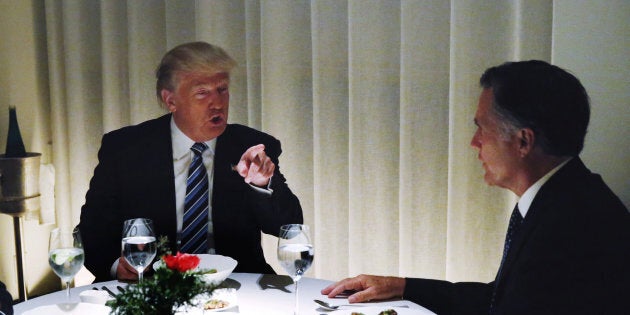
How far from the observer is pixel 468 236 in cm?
251

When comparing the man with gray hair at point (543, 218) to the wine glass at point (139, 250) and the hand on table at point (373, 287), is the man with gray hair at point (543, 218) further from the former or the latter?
the wine glass at point (139, 250)

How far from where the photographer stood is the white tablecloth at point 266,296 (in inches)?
60.4

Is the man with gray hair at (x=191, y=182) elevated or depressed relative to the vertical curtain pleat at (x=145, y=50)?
depressed

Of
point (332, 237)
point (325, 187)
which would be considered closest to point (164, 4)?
point (325, 187)

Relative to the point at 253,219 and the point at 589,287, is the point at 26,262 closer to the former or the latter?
the point at 253,219

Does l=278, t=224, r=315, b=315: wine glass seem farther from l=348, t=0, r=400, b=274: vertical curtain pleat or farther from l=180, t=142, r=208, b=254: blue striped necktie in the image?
l=348, t=0, r=400, b=274: vertical curtain pleat

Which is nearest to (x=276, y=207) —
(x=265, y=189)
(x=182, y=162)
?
(x=265, y=189)

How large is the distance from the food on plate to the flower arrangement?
38 centimetres

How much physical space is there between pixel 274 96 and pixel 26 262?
155 cm

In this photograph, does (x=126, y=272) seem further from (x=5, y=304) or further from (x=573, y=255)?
(x=573, y=255)

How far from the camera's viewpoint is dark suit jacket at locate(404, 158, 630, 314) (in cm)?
130

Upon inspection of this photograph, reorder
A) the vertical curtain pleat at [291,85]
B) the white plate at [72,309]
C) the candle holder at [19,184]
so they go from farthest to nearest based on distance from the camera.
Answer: the candle holder at [19,184], the vertical curtain pleat at [291,85], the white plate at [72,309]

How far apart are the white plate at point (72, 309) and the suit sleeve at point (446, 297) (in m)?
0.73

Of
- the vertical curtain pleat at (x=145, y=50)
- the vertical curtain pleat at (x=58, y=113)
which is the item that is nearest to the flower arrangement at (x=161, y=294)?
the vertical curtain pleat at (x=145, y=50)
